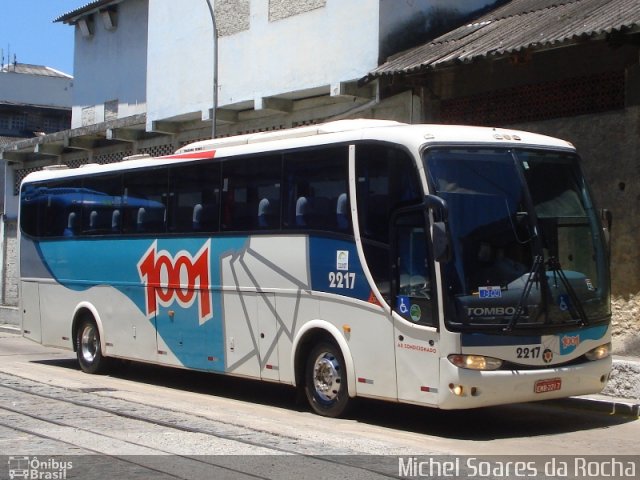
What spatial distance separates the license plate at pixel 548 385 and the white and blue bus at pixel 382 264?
2 centimetres

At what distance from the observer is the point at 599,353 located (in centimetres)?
1052

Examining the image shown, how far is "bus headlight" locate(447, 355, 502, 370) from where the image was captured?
9.60 metres

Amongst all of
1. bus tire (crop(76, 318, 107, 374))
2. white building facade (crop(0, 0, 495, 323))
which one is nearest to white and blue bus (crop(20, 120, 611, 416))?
bus tire (crop(76, 318, 107, 374))

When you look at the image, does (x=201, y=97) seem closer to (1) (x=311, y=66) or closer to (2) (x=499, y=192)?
(1) (x=311, y=66)

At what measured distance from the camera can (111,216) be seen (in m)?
15.4

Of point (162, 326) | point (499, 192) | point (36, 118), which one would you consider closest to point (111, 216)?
point (162, 326)

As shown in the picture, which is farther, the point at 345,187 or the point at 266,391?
the point at 266,391

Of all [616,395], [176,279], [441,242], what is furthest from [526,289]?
[176,279]

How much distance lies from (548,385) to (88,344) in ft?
28.4

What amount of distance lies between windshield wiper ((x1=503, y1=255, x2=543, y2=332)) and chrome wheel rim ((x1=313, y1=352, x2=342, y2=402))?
2.27 m

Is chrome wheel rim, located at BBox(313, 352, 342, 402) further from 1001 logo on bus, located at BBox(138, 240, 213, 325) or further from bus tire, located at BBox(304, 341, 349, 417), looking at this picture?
1001 logo on bus, located at BBox(138, 240, 213, 325)

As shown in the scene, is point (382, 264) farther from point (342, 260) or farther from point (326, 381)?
point (326, 381)

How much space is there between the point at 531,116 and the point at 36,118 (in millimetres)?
32751

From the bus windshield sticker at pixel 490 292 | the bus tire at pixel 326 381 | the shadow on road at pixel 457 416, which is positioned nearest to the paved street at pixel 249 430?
the shadow on road at pixel 457 416
